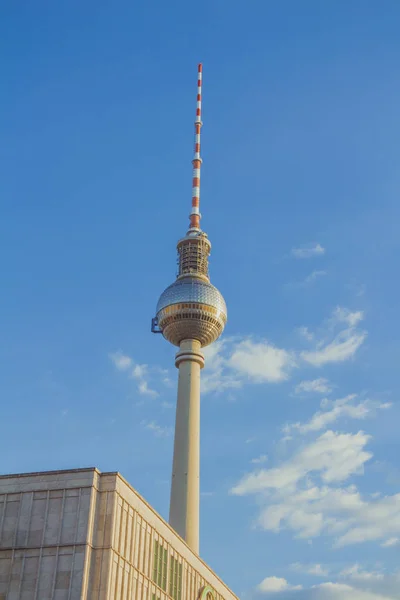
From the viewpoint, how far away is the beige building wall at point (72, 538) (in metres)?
48.9

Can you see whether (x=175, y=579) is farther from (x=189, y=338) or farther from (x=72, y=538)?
(x=189, y=338)

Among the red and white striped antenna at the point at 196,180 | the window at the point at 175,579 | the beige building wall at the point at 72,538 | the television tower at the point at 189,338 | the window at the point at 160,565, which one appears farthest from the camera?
the red and white striped antenna at the point at 196,180

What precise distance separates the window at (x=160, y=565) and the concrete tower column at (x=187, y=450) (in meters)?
51.6

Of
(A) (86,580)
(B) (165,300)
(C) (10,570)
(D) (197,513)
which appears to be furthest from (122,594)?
(B) (165,300)

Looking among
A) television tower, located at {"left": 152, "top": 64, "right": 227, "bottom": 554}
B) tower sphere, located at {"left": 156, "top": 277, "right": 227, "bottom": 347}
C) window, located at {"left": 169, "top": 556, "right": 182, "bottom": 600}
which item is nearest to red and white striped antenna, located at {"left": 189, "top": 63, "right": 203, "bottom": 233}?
television tower, located at {"left": 152, "top": 64, "right": 227, "bottom": 554}

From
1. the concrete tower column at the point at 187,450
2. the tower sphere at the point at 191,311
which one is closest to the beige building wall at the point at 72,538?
the concrete tower column at the point at 187,450

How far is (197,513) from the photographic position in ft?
374

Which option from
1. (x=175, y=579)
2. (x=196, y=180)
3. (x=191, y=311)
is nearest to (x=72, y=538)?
(x=175, y=579)

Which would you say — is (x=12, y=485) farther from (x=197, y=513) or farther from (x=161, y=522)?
(x=197, y=513)

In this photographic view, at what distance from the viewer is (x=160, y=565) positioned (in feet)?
193

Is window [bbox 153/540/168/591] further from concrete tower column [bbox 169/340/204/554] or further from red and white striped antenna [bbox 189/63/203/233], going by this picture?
red and white striped antenna [bbox 189/63/203/233]

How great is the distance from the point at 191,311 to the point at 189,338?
16.5 ft

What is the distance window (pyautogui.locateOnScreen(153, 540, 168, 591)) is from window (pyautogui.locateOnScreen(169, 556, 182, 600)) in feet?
4.16

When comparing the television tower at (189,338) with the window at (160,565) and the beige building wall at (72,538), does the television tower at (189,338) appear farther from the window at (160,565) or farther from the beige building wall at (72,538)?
the beige building wall at (72,538)
